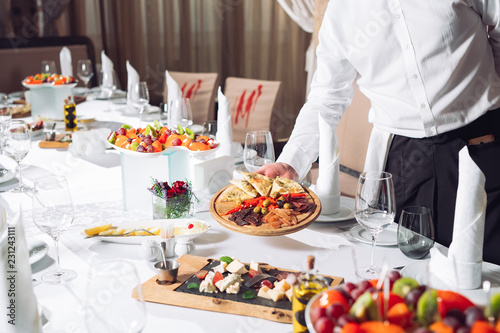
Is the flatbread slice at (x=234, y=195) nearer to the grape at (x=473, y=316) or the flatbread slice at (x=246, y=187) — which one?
the flatbread slice at (x=246, y=187)

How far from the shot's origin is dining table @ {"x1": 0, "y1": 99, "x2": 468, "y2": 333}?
1159 mm

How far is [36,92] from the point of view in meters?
3.23

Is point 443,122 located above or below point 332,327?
above

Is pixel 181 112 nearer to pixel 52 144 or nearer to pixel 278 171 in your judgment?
pixel 52 144

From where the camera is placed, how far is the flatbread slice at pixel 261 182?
1.65 m

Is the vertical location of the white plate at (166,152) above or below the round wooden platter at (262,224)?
above

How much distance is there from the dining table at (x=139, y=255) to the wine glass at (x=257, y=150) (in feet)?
0.79

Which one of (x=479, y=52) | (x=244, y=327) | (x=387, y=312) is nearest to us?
(x=387, y=312)

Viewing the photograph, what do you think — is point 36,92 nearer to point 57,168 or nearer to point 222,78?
point 57,168

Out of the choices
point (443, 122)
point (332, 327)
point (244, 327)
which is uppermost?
point (443, 122)

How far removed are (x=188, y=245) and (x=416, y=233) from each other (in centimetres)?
58

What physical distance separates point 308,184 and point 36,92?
1969 millimetres

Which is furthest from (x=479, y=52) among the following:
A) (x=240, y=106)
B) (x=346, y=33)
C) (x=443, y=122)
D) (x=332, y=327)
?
(x=240, y=106)

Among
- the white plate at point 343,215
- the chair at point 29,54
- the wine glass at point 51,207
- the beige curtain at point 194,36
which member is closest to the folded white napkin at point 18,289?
the wine glass at point 51,207
